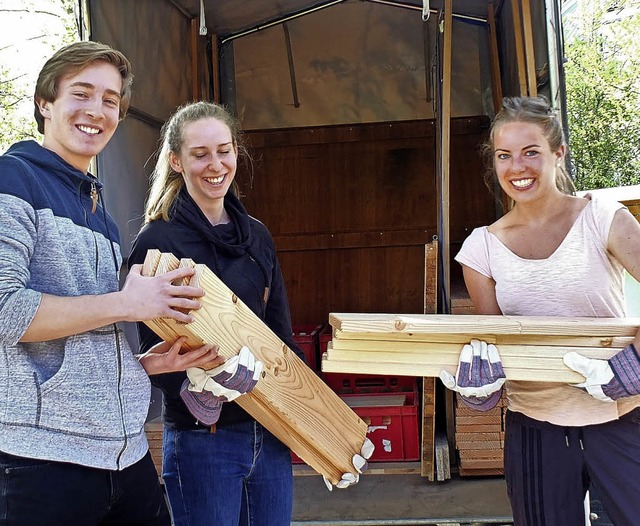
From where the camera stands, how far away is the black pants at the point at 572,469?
74.0 inches

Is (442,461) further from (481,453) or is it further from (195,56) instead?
(195,56)

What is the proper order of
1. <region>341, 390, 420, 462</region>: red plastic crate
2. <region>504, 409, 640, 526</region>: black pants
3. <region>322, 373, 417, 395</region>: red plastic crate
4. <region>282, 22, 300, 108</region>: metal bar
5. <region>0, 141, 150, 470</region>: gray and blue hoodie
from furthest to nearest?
<region>282, 22, 300, 108</region>: metal bar, <region>322, 373, 417, 395</region>: red plastic crate, <region>341, 390, 420, 462</region>: red plastic crate, <region>504, 409, 640, 526</region>: black pants, <region>0, 141, 150, 470</region>: gray and blue hoodie

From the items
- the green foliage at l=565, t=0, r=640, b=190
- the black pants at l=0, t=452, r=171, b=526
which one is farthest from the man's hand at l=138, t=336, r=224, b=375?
the green foliage at l=565, t=0, r=640, b=190

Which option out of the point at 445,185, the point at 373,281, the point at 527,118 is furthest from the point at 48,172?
the point at 373,281

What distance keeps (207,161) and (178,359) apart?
26.1 inches

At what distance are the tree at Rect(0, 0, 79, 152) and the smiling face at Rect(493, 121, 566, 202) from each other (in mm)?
18420

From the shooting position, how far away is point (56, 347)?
58.2 inches

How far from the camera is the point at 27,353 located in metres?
1.44

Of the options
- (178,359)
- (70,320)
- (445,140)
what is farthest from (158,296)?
(445,140)

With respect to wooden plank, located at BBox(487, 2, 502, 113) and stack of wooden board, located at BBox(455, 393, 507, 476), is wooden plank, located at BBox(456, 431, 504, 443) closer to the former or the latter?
stack of wooden board, located at BBox(455, 393, 507, 476)

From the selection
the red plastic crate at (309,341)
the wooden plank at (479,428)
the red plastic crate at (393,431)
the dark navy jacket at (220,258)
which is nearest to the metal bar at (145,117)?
the red plastic crate at (309,341)

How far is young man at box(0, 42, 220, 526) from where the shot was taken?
1.40m

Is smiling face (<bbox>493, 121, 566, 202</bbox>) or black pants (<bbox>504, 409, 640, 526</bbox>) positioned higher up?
smiling face (<bbox>493, 121, 566, 202</bbox>)

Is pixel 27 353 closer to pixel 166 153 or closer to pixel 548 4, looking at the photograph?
pixel 166 153
